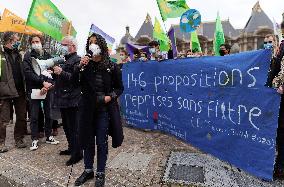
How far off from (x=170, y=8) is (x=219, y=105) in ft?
10.9

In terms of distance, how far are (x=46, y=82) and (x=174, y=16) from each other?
10.9ft

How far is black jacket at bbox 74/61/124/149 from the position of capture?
3.78m

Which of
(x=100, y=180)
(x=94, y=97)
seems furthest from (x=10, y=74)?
(x=100, y=180)

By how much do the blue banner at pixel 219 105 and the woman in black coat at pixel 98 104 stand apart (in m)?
1.55

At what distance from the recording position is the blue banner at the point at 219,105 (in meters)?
3.76

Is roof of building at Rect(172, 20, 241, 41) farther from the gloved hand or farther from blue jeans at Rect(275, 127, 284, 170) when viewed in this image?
blue jeans at Rect(275, 127, 284, 170)

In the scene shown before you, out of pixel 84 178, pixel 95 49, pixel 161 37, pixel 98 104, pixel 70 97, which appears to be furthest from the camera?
pixel 161 37

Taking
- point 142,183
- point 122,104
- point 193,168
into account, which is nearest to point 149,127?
point 122,104

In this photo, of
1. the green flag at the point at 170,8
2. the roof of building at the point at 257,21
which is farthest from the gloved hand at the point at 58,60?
the roof of building at the point at 257,21

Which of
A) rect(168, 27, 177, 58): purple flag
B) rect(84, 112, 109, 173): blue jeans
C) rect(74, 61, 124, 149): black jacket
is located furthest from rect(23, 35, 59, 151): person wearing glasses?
rect(168, 27, 177, 58): purple flag

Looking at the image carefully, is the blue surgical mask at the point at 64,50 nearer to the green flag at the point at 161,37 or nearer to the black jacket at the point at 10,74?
the black jacket at the point at 10,74

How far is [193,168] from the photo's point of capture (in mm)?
4297

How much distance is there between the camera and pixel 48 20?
5.55 meters

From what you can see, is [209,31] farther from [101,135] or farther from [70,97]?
[101,135]
